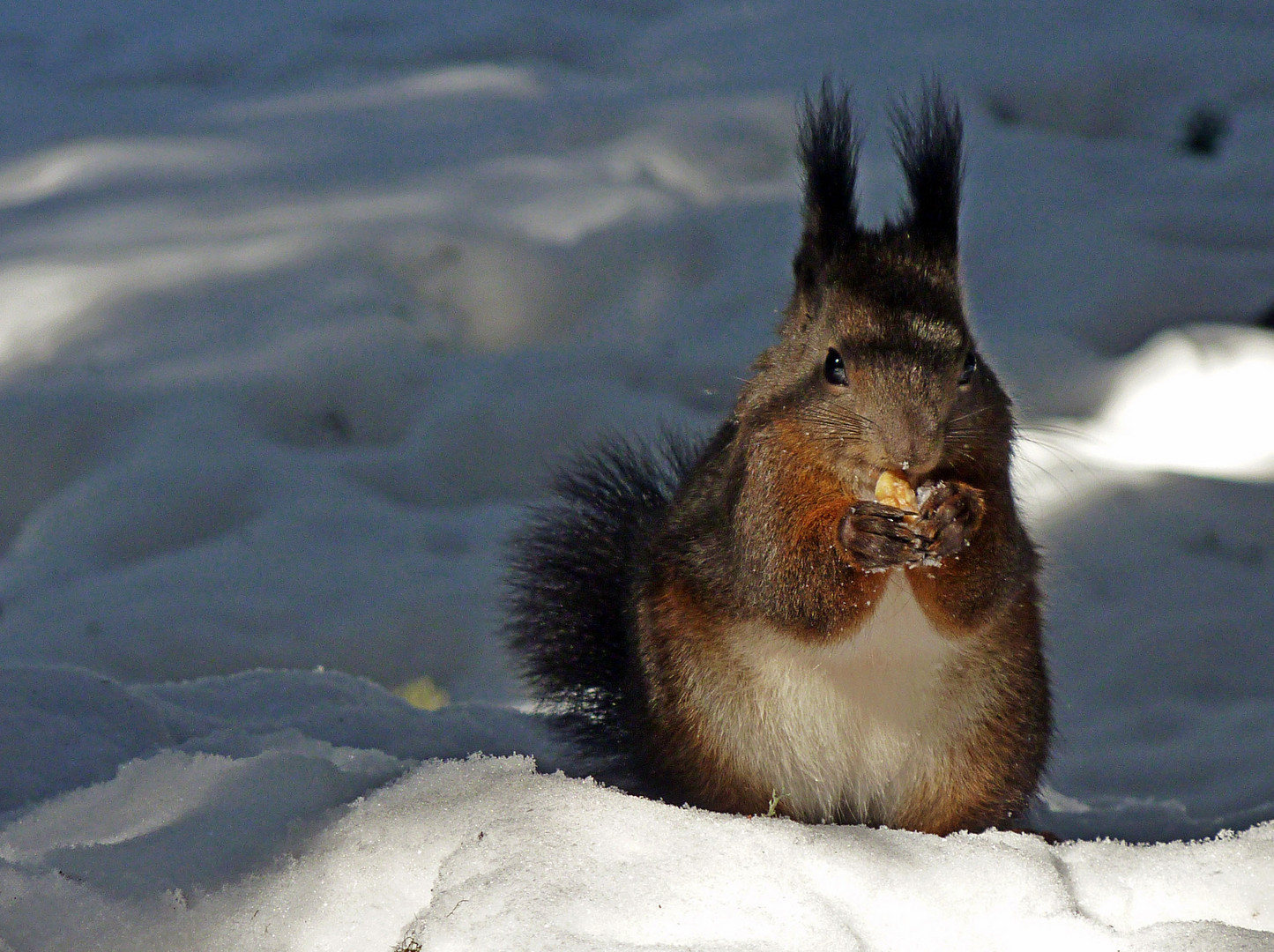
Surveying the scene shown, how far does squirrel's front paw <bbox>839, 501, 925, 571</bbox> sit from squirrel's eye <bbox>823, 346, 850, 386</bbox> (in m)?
0.16

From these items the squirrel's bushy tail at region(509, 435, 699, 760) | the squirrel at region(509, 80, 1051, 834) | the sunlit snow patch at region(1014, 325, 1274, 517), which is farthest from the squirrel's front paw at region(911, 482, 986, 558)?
the sunlit snow patch at region(1014, 325, 1274, 517)

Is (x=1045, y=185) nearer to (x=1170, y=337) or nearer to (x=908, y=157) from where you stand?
(x=1170, y=337)

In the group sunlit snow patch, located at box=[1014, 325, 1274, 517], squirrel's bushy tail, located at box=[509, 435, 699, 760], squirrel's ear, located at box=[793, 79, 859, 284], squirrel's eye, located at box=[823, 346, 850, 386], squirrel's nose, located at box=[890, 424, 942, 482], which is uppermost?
squirrel's ear, located at box=[793, 79, 859, 284]

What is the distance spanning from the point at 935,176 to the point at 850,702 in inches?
26.0

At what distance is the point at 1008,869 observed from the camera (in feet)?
4.49

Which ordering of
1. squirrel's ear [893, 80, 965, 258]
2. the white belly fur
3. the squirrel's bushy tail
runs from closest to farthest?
the white belly fur < squirrel's ear [893, 80, 965, 258] < the squirrel's bushy tail

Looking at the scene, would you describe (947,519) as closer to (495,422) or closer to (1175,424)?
(495,422)

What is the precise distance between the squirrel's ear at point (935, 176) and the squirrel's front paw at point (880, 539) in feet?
1.26

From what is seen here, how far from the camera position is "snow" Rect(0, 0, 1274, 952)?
1.34 metres

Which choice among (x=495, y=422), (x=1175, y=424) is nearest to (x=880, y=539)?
(x=495, y=422)

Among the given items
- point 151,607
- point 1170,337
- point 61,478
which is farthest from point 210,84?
point 1170,337

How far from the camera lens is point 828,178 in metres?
1.69

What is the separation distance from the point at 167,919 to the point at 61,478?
1787 mm

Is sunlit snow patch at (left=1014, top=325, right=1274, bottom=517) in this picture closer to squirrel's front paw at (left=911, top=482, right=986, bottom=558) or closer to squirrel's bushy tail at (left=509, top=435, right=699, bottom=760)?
squirrel's bushy tail at (left=509, top=435, right=699, bottom=760)
